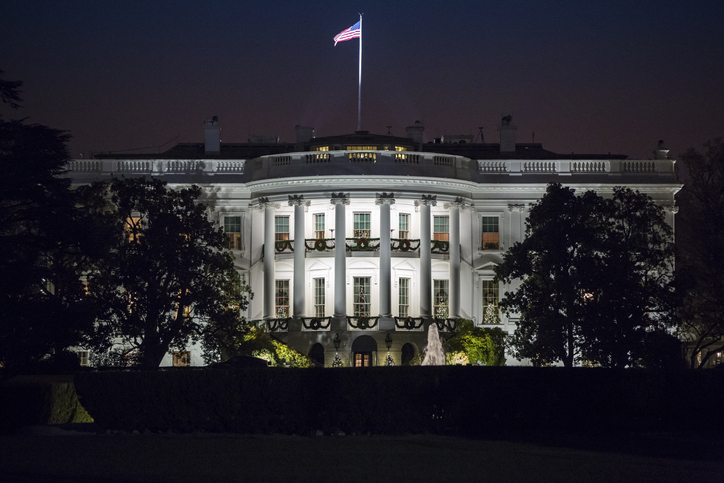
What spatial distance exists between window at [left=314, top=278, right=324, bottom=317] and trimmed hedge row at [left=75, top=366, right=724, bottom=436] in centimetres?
2893

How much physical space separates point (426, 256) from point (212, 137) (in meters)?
17.6

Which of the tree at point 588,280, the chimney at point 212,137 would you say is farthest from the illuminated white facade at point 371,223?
the tree at point 588,280

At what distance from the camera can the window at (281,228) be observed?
212ft

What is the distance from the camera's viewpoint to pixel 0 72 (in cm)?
3838

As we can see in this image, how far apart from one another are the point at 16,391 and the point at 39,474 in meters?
8.73

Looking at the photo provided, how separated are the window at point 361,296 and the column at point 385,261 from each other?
1.88m

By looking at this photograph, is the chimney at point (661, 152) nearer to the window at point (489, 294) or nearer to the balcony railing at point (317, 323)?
the window at point (489, 294)

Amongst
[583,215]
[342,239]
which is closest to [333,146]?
[342,239]

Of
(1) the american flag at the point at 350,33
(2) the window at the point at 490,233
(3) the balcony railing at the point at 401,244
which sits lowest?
(3) the balcony railing at the point at 401,244

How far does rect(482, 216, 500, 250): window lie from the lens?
65875 millimetres

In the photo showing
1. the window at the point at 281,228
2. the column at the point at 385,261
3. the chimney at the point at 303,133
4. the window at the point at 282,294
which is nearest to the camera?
the column at the point at 385,261

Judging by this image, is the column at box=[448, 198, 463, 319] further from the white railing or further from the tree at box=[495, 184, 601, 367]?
the white railing

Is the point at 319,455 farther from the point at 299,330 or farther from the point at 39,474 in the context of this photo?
the point at 299,330

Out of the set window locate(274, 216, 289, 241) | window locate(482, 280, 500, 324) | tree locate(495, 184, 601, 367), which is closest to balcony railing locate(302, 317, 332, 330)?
window locate(274, 216, 289, 241)
